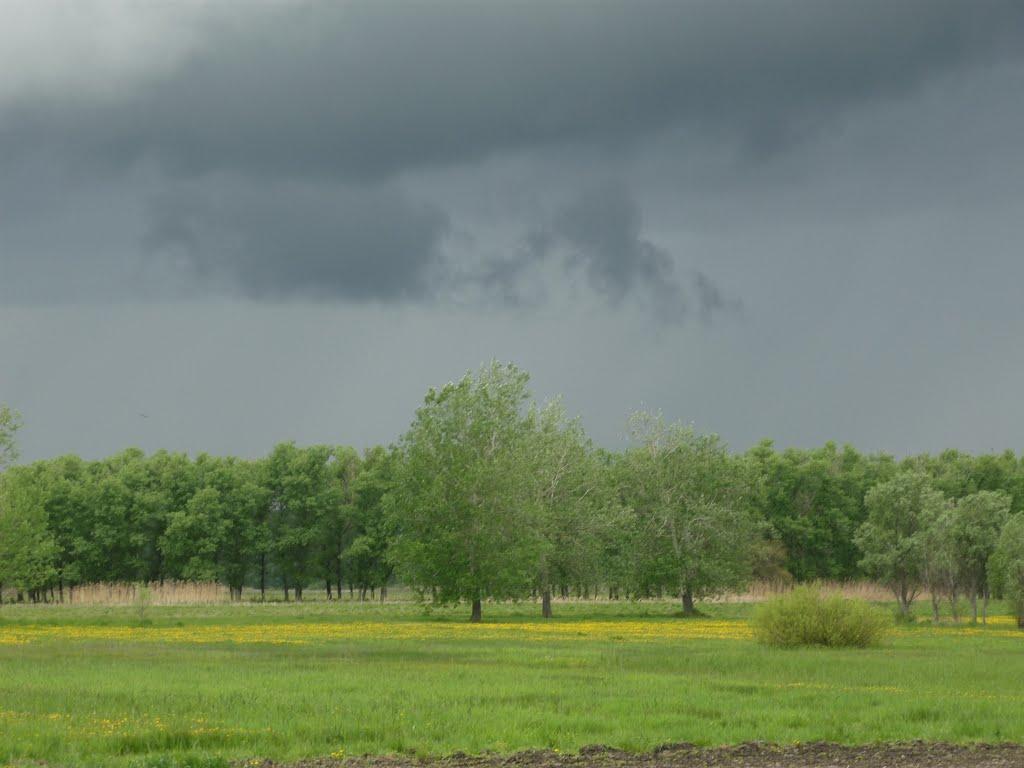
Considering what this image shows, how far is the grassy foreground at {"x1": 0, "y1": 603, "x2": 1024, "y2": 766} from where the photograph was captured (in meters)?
22.2

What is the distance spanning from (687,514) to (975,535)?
73.6 ft

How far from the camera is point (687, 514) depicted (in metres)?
92.4

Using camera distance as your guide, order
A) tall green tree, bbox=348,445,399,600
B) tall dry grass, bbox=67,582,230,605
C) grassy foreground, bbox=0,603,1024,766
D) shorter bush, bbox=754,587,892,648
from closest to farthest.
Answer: grassy foreground, bbox=0,603,1024,766 → shorter bush, bbox=754,587,892,648 → tall dry grass, bbox=67,582,230,605 → tall green tree, bbox=348,445,399,600

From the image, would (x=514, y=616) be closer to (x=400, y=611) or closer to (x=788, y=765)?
(x=400, y=611)

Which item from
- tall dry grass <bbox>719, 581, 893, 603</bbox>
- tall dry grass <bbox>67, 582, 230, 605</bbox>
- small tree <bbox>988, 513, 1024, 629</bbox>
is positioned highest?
small tree <bbox>988, 513, 1024, 629</bbox>

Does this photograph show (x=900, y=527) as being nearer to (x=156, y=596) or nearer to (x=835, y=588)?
(x=835, y=588)

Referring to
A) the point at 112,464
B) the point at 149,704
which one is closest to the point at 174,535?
the point at 112,464

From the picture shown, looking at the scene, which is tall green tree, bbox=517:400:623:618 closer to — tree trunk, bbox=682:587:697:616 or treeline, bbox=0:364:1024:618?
treeline, bbox=0:364:1024:618

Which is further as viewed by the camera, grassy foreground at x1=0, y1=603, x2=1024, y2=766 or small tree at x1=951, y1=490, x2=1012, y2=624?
small tree at x1=951, y1=490, x2=1012, y2=624

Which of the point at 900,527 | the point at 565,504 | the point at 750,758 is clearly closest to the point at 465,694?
the point at 750,758

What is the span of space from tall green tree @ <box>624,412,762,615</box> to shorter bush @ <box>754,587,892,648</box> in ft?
137

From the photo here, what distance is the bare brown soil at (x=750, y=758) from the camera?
65.2ft

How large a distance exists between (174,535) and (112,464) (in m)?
20.1

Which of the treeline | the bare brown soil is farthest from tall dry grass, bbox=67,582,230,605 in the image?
the bare brown soil
